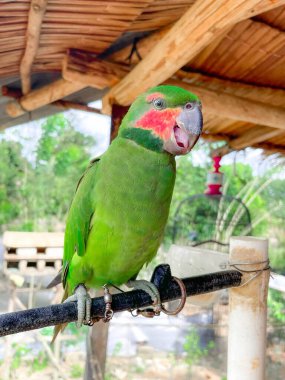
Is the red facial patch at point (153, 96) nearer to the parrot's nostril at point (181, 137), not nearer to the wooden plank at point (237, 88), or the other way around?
the parrot's nostril at point (181, 137)

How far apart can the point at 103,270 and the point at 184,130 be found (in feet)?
1.33

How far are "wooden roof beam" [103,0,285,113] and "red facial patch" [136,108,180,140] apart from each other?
375 millimetres

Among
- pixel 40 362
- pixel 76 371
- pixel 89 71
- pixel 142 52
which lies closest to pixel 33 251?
pixel 89 71

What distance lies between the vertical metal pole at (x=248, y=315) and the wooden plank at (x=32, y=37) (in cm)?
93

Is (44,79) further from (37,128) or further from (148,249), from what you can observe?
(37,128)

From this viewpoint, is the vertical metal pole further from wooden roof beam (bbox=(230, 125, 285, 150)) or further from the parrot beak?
wooden roof beam (bbox=(230, 125, 285, 150))

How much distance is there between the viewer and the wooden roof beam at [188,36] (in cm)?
111

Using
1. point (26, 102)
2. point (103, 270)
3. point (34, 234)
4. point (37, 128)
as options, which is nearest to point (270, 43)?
point (26, 102)

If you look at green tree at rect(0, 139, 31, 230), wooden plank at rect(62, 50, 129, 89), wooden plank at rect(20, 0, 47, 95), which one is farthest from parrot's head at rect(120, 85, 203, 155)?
green tree at rect(0, 139, 31, 230)

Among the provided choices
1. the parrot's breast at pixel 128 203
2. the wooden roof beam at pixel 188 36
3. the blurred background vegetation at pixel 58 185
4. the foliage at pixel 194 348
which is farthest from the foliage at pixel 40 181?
the parrot's breast at pixel 128 203

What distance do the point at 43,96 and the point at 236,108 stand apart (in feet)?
3.17

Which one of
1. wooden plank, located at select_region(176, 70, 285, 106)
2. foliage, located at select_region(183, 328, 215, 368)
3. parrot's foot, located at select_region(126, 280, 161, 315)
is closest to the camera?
parrot's foot, located at select_region(126, 280, 161, 315)

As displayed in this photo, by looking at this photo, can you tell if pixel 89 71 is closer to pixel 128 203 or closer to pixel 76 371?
pixel 128 203

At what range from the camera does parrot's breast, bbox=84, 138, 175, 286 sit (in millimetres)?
973
